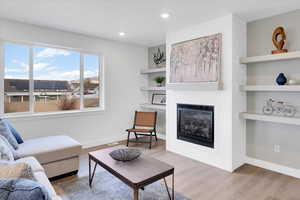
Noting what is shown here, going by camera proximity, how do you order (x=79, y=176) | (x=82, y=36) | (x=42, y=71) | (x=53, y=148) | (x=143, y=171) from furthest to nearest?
1. (x=82, y=36)
2. (x=42, y=71)
3. (x=79, y=176)
4. (x=53, y=148)
5. (x=143, y=171)

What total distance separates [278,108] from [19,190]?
10.8ft

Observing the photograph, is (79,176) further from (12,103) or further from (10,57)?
(10,57)

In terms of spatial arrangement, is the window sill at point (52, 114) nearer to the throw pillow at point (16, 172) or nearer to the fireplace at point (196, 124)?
the fireplace at point (196, 124)

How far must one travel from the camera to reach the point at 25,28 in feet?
11.0

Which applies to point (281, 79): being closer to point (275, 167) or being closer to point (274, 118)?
point (274, 118)

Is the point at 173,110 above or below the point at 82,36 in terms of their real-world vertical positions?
below

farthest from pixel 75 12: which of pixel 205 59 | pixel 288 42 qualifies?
pixel 288 42

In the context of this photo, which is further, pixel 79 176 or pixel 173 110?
pixel 173 110

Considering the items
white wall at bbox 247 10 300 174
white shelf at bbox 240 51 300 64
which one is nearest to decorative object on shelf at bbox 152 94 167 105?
white wall at bbox 247 10 300 174

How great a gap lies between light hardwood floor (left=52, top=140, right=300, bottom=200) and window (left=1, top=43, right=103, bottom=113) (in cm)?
146

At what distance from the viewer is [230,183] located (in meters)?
2.59

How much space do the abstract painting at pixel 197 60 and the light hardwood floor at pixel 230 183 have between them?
1523mm

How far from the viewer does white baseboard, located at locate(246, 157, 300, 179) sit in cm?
278

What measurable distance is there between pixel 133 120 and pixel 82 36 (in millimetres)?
2420
